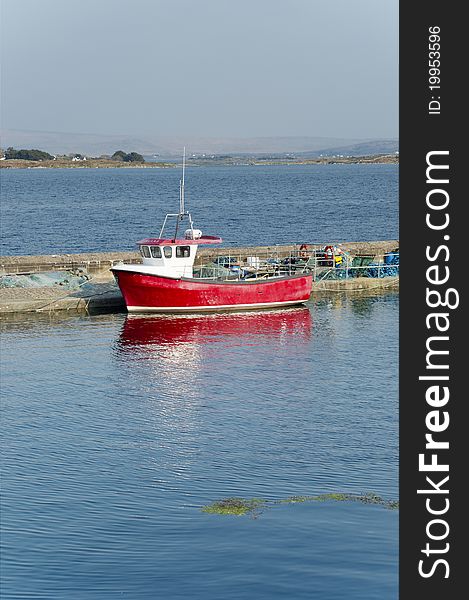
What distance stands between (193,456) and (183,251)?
23.3 m

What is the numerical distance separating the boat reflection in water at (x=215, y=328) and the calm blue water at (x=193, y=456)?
5.0 inches

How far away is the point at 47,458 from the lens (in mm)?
28094

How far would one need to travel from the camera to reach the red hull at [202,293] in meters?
49.9

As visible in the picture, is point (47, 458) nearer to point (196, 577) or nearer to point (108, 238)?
point (196, 577)

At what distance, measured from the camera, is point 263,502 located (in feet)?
79.2

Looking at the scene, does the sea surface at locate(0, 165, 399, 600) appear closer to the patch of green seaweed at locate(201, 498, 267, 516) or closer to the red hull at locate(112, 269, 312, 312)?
the patch of green seaweed at locate(201, 498, 267, 516)

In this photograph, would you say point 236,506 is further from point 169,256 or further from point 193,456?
point 169,256

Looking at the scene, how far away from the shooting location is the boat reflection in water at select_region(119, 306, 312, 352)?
46.2 metres

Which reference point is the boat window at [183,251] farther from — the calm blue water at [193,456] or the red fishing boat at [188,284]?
the calm blue water at [193,456]

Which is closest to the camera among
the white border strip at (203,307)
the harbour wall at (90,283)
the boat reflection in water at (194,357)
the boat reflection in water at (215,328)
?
the boat reflection in water at (194,357)

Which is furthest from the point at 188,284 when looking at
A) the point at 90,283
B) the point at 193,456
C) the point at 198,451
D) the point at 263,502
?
the point at 263,502

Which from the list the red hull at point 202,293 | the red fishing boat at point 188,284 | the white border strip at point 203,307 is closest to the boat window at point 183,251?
the red fishing boat at point 188,284

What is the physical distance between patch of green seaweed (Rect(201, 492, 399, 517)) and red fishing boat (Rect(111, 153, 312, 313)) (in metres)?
25.8

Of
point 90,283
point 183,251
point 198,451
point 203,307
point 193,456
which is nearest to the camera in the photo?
point 193,456
